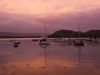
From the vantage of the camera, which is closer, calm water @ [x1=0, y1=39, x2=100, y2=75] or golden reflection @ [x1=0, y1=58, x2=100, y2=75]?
golden reflection @ [x1=0, y1=58, x2=100, y2=75]

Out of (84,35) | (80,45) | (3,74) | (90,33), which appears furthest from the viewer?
(84,35)

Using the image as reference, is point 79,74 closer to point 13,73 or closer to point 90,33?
point 13,73

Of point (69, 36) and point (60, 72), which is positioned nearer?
point (60, 72)

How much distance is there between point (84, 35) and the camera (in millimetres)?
160000

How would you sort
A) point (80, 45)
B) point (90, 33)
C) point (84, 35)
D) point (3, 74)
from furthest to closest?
1. point (84, 35)
2. point (90, 33)
3. point (80, 45)
4. point (3, 74)

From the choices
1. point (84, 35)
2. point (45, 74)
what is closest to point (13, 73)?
point (45, 74)

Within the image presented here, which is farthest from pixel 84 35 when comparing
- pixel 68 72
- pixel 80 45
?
pixel 68 72

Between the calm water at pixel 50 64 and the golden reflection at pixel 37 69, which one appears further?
the calm water at pixel 50 64

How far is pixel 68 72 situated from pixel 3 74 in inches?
177

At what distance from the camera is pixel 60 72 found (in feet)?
60.9

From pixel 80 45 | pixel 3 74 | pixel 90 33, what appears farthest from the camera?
pixel 90 33

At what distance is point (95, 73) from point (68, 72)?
188 centimetres

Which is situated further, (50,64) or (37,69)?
(50,64)

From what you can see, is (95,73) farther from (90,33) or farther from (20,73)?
(90,33)
